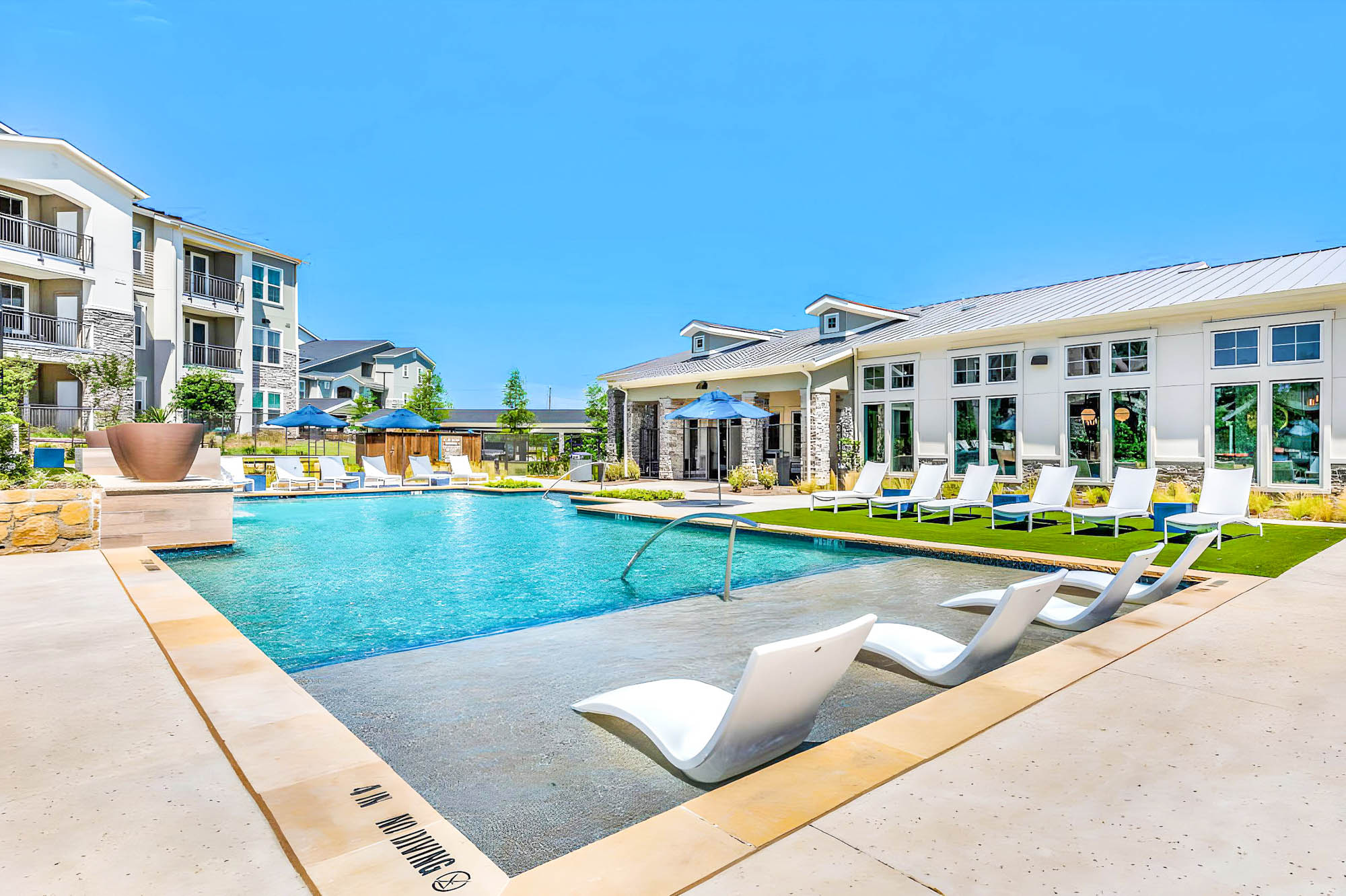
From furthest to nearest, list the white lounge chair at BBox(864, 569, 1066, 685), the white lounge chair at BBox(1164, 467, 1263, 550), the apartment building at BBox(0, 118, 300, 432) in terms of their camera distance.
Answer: the apartment building at BBox(0, 118, 300, 432) → the white lounge chair at BBox(1164, 467, 1263, 550) → the white lounge chair at BBox(864, 569, 1066, 685)

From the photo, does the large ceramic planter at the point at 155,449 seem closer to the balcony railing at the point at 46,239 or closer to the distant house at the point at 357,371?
the balcony railing at the point at 46,239

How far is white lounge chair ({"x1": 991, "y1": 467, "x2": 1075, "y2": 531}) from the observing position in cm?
1095

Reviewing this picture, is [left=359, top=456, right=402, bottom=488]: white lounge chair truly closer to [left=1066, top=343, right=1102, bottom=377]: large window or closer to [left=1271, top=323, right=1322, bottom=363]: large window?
[left=1066, top=343, right=1102, bottom=377]: large window

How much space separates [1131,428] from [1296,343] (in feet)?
9.25

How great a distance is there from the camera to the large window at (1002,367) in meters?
15.6

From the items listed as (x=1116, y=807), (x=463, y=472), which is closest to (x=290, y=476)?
(x=463, y=472)

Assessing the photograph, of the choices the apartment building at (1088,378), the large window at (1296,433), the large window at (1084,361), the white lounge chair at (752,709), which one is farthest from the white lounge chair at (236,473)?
the large window at (1296,433)

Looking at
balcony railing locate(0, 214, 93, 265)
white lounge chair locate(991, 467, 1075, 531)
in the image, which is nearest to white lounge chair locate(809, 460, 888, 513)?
white lounge chair locate(991, 467, 1075, 531)

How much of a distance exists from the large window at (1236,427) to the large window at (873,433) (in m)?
6.77

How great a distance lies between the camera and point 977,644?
3773mm

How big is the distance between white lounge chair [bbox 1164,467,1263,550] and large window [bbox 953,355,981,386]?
593 cm

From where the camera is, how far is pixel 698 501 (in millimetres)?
15156

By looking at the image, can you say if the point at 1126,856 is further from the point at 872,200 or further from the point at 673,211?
the point at 673,211

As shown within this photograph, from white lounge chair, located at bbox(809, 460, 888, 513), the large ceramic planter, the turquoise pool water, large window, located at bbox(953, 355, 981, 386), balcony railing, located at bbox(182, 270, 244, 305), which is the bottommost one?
the turquoise pool water
